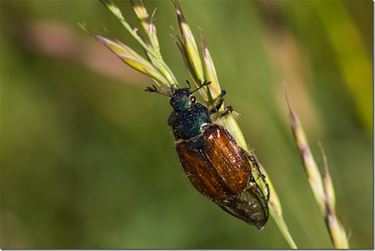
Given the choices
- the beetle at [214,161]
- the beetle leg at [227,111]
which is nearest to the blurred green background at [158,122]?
the beetle at [214,161]

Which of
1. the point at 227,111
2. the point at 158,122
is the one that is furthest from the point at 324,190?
the point at 158,122

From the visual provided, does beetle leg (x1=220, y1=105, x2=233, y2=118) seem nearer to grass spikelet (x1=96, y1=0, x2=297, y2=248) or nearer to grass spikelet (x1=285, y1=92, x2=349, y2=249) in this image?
grass spikelet (x1=96, y1=0, x2=297, y2=248)

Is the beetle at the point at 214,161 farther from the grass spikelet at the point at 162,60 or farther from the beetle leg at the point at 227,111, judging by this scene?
the grass spikelet at the point at 162,60

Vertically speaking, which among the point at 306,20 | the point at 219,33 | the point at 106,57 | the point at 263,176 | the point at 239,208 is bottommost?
the point at 239,208

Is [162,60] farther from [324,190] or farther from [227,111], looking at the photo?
[324,190]

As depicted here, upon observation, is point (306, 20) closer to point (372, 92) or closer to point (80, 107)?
point (372, 92)

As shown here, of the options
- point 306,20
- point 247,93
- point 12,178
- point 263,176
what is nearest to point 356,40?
point 306,20
